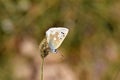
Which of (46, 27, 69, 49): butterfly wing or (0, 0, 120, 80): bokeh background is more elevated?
(0, 0, 120, 80): bokeh background

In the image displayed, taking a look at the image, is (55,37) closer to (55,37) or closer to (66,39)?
(55,37)

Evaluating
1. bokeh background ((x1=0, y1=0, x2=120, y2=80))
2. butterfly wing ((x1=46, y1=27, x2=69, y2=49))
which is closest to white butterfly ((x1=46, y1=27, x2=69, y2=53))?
butterfly wing ((x1=46, y1=27, x2=69, y2=49))

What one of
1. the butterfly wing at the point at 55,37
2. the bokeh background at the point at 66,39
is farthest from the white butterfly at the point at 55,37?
the bokeh background at the point at 66,39

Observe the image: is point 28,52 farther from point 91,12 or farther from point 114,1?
point 114,1

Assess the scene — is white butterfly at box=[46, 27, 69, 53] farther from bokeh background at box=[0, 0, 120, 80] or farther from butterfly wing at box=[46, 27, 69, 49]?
bokeh background at box=[0, 0, 120, 80]

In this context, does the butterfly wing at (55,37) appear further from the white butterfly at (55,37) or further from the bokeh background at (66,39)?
the bokeh background at (66,39)

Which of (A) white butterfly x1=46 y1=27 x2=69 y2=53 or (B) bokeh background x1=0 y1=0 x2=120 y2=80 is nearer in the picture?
(A) white butterfly x1=46 y1=27 x2=69 y2=53

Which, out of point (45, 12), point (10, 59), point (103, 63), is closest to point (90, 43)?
point (103, 63)
